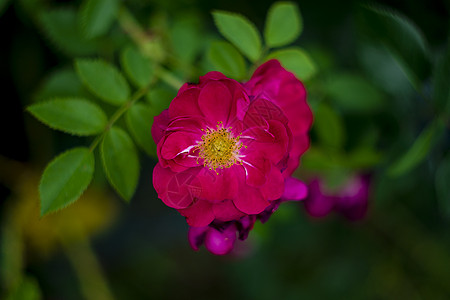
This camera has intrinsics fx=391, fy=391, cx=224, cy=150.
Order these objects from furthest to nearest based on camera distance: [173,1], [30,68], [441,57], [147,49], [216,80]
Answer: [30,68], [173,1], [147,49], [441,57], [216,80]

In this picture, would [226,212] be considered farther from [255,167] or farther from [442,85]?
[442,85]

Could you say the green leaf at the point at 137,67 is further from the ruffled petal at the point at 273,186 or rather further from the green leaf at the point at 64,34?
the ruffled petal at the point at 273,186

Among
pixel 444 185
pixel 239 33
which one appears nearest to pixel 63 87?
pixel 239 33

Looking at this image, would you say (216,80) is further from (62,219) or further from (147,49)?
(62,219)

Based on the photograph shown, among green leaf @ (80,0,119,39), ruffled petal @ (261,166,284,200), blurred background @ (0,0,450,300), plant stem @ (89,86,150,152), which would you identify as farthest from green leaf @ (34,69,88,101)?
ruffled petal @ (261,166,284,200)

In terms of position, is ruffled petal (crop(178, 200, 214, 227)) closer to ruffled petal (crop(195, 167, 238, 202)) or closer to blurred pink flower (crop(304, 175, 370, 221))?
→ ruffled petal (crop(195, 167, 238, 202))

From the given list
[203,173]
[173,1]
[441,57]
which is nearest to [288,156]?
[203,173]
